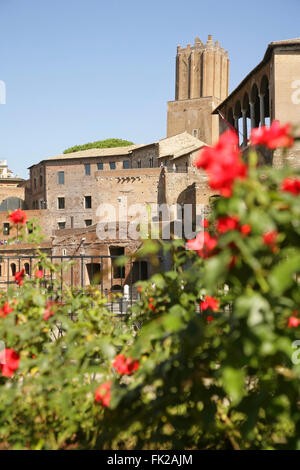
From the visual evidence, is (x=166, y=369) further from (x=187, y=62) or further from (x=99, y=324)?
(x=187, y=62)

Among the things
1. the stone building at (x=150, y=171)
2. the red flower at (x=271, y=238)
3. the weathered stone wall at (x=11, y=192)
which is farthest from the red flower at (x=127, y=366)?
the weathered stone wall at (x=11, y=192)

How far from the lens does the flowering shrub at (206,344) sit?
1610 mm

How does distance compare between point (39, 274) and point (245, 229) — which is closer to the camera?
point (245, 229)

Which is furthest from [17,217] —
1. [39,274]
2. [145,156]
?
[145,156]

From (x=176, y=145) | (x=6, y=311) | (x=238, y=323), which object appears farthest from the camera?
(x=176, y=145)

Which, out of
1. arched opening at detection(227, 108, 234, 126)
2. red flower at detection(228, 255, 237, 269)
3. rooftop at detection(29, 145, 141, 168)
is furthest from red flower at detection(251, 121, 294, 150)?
rooftop at detection(29, 145, 141, 168)

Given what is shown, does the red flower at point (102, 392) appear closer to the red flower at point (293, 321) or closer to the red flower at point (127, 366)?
the red flower at point (127, 366)

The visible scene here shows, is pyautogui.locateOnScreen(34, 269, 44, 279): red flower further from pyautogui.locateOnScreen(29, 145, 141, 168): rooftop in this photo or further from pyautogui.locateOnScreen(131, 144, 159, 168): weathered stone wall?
pyautogui.locateOnScreen(29, 145, 141, 168): rooftop

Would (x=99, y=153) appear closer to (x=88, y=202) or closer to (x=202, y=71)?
(x=88, y=202)

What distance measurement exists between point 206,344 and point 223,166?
3.22 feet

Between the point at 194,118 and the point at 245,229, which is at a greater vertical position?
the point at 194,118

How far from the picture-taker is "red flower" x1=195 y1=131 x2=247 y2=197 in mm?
1599

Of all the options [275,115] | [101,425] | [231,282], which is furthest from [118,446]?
[275,115]

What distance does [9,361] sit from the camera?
2.54 meters
